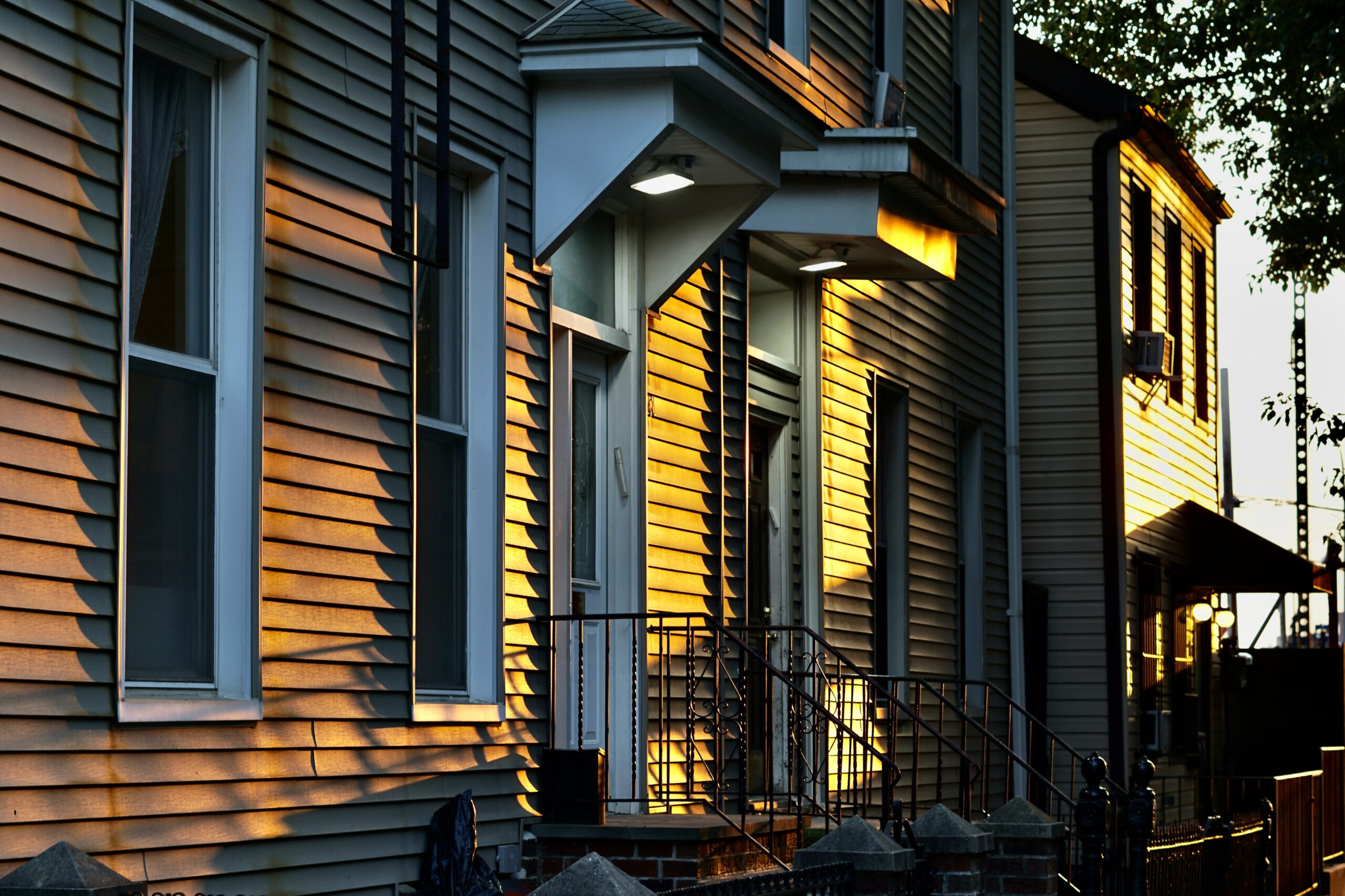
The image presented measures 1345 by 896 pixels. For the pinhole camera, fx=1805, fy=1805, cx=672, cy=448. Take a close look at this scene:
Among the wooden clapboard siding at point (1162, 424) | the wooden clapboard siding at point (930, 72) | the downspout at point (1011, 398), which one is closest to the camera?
the wooden clapboard siding at point (930, 72)

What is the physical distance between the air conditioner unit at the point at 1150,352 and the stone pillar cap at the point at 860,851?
13.6 metres

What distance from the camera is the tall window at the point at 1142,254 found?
20109 mm

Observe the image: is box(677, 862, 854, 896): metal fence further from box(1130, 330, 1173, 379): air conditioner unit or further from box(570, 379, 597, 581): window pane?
box(1130, 330, 1173, 379): air conditioner unit

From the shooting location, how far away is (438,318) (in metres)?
Answer: 8.33

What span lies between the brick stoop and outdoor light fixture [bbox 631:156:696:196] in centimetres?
330

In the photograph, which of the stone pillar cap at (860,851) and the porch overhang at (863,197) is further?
the porch overhang at (863,197)

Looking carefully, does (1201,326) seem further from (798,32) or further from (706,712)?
(706,712)

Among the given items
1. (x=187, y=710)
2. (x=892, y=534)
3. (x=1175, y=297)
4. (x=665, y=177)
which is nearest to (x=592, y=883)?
(x=187, y=710)

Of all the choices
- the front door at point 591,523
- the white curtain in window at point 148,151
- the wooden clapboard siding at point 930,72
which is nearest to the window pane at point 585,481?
the front door at point 591,523

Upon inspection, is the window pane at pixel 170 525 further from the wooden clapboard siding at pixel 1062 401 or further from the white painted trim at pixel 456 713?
the wooden clapboard siding at pixel 1062 401

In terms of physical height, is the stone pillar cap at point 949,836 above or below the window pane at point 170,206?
below

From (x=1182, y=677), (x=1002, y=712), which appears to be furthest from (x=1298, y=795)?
(x=1182, y=677)

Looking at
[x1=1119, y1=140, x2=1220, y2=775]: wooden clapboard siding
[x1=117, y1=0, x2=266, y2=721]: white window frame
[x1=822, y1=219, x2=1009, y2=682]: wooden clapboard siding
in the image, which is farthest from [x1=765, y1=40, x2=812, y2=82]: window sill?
[x1=1119, y1=140, x2=1220, y2=775]: wooden clapboard siding

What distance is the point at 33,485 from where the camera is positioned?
5742 mm
